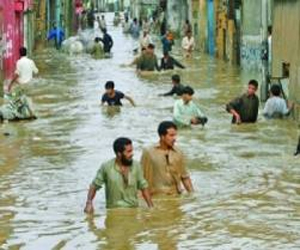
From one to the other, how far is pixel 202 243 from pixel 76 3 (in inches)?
2921

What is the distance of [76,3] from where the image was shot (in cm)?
8362

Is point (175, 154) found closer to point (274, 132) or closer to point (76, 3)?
point (274, 132)

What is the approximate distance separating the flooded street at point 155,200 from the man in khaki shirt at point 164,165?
180 mm

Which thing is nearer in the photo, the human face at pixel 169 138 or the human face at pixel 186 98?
the human face at pixel 169 138

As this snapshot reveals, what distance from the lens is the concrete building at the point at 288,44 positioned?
22.7 meters

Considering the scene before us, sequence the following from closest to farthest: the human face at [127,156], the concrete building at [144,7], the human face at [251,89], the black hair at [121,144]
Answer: the black hair at [121,144] → the human face at [127,156] → the human face at [251,89] → the concrete building at [144,7]

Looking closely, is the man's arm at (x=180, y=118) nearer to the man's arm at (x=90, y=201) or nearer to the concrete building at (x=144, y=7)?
the man's arm at (x=90, y=201)

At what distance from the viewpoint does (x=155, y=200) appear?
12.3 m

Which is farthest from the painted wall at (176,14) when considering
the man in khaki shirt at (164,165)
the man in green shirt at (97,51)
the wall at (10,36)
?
the man in khaki shirt at (164,165)

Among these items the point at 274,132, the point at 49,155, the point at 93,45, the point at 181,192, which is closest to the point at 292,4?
the point at 274,132

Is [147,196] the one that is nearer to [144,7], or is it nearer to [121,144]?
[121,144]

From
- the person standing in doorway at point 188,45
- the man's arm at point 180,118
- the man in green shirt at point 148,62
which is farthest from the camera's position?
the person standing in doorway at point 188,45

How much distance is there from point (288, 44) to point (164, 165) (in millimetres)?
12152

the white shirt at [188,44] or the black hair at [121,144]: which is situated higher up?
the black hair at [121,144]
